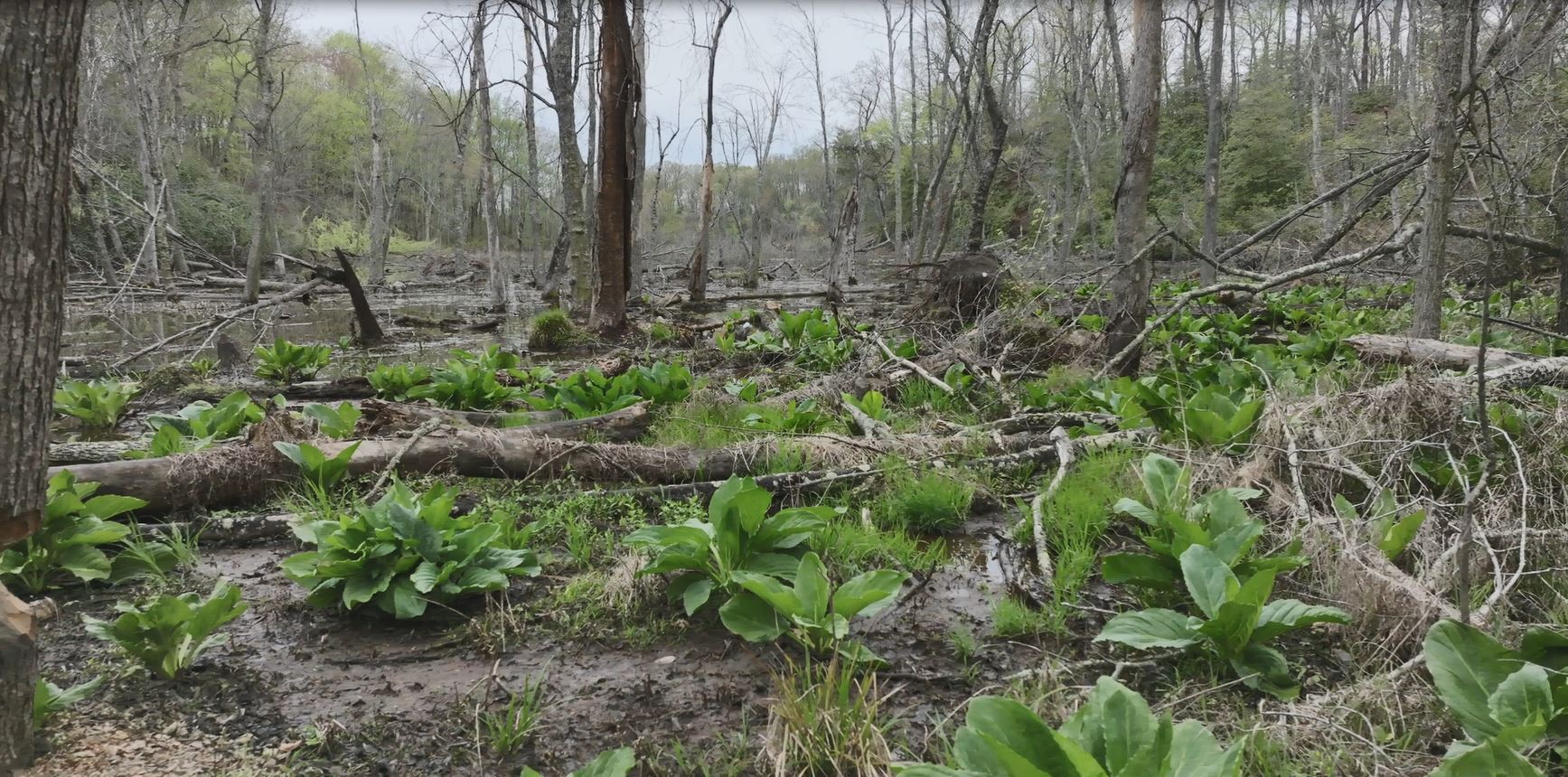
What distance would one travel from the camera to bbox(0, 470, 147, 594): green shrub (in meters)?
2.86

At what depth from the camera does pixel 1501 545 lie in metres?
2.68

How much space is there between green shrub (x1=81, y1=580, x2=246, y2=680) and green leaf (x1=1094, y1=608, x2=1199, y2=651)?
266 cm

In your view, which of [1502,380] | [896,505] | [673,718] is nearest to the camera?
[673,718]

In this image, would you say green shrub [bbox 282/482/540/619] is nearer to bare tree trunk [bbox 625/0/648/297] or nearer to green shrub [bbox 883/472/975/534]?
green shrub [bbox 883/472/975/534]

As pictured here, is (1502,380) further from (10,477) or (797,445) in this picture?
(10,477)

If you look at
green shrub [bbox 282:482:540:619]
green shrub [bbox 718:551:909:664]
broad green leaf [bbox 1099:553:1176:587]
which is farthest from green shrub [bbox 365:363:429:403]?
broad green leaf [bbox 1099:553:1176:587]

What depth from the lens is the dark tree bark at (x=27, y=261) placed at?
167 cm

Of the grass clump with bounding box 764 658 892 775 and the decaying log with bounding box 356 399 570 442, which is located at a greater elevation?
the decaying log with bounding box 356 399 570 442

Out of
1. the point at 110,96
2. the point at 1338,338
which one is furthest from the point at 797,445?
the point at 110,96

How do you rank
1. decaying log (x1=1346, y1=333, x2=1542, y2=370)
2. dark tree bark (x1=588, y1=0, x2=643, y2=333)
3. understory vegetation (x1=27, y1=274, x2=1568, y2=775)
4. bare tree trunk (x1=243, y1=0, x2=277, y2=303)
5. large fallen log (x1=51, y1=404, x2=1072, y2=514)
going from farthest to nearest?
1. bare tree trunk (x1=243, y1=0, x2=277, y2=303)
2. dark tree bark (x1=588, y1=0, x2=643, y2=333)
3. decaying log (x1=1346, y1=333, x2=1542, y2=370)
4. large fallen log (x1=51, y1=404, x2=1072, y2=514)
5. understory vegetation (x1=27, y1=274, x2=1568, y2=775)

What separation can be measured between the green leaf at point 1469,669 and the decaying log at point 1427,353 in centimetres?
270

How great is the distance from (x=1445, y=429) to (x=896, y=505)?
231 centimetres

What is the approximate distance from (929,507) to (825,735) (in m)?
2.02

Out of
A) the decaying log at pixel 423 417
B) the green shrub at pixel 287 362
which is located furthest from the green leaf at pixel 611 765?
the green shrub at pixel 287 362
